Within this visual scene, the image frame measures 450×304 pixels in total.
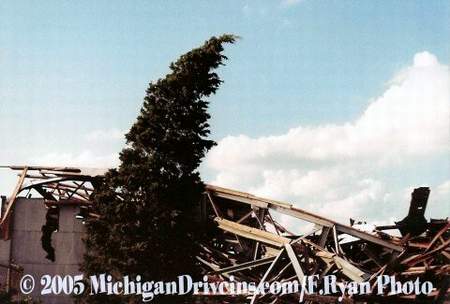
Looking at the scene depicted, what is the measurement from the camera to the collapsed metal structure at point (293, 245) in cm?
1402

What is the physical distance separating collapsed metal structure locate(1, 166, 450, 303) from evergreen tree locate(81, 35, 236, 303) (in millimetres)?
2263

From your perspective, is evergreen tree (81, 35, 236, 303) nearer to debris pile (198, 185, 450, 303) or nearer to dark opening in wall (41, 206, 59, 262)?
debris pile (198, 185, 450, 303)

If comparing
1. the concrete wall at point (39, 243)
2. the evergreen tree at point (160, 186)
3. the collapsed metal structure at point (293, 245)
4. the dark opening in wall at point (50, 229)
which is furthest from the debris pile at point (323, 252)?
the dark opening in wall at point (50, 229)

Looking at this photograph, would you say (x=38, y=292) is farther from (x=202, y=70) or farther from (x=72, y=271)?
(x=202, y=70)

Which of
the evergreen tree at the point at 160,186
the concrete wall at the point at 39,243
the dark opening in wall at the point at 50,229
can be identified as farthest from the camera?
the dark opening in wall at the point at 50,229

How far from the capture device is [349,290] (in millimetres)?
13344

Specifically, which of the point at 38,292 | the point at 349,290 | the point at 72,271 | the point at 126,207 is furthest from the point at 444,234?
the point at 38,292

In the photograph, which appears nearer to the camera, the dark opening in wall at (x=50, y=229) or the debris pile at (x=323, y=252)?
the debris pile at (x=323, y=252)

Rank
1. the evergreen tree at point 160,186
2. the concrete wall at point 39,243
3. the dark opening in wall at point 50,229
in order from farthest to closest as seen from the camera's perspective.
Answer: the dark opening in wall at point 50,229
the concrete wall at point 39,243
the evergreen tree at point 160,186

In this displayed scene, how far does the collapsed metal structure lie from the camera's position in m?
14.0

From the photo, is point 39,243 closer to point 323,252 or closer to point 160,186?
point 160,186

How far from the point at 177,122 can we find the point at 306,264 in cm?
579

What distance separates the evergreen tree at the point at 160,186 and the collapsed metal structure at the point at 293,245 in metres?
2.26

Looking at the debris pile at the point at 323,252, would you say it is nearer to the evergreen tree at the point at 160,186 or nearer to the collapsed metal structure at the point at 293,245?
the collapsed metal structure at the point at 293,245
